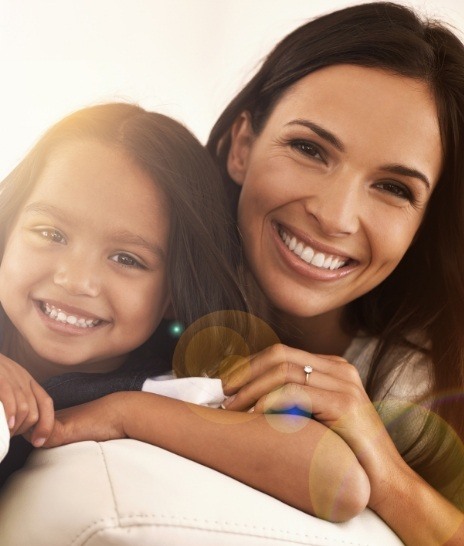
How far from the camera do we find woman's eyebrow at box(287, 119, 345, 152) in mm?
1428

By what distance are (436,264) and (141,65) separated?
1.81 meters

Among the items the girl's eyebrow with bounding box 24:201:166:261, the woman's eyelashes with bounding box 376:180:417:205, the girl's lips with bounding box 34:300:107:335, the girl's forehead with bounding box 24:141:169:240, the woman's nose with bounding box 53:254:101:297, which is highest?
the woman's eyelashes with bounding box 376:180:417:205

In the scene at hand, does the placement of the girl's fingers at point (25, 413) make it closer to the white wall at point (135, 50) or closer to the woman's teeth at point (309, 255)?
the woman's teeth at point (309, 255)

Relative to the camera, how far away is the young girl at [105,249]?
1.28 metres

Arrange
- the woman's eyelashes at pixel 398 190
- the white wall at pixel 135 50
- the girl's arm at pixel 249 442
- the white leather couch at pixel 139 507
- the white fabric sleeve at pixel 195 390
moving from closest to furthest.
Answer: the white leather couch at pixel 139 507 < the girl's arm at pixel 249 442 < the white fabric sleeve at pixel 195 390 < the woman's eyelashes at pixel 398 190 < the white wall at pixel 135 50

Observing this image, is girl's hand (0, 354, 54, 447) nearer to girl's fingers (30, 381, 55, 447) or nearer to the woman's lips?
girl's fingers (30, 381, 55, 447)

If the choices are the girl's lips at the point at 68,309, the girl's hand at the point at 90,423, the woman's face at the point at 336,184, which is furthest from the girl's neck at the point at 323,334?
the girl's hand at the point at 90,423

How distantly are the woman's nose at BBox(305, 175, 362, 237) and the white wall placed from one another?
1.04 meters

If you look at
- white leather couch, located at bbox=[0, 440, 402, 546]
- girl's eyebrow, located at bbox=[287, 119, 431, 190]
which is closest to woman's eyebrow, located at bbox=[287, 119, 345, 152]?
girl's eyebrow, located at bbox=[287, 119, 431, 190]

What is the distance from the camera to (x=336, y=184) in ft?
4.72

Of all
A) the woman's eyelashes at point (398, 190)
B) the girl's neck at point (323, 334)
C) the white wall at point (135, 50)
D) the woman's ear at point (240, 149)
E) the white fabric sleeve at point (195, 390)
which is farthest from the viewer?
the white wall at point (135, 50)

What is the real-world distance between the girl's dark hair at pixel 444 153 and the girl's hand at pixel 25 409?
77 cm

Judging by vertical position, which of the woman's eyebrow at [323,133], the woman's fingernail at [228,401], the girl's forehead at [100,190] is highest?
the woman's eyebrow at [323,133]

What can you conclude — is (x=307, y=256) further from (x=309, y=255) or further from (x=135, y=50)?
(x=135, y=50)
